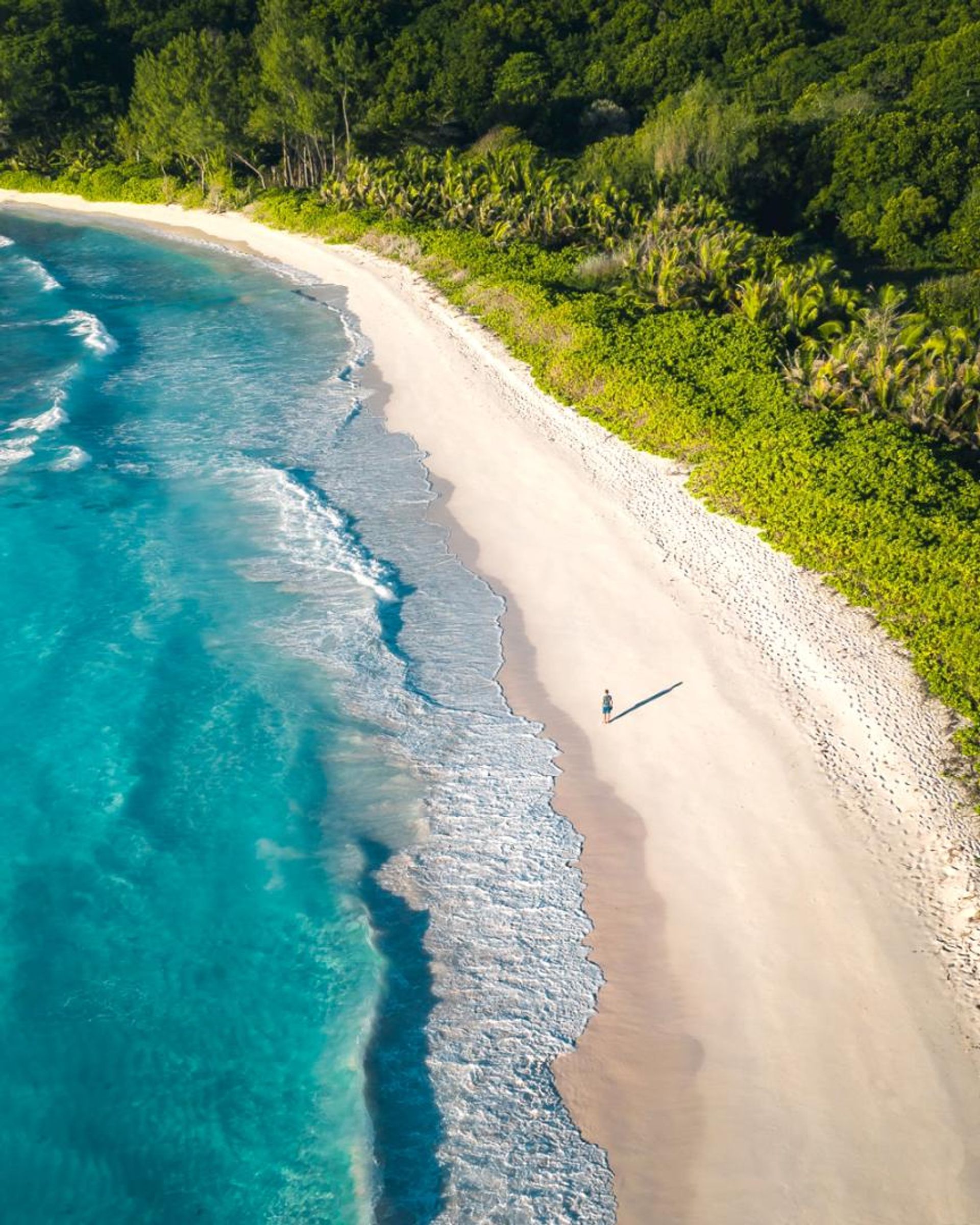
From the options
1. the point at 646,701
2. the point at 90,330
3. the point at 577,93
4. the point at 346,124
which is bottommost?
the point at 646,701

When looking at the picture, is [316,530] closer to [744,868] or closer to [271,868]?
[271,868]

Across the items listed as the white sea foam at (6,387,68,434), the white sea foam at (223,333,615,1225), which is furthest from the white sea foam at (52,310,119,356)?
the white sea foam at (223,333,615,1225)

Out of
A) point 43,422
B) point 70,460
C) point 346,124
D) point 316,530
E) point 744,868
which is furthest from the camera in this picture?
point 346,124

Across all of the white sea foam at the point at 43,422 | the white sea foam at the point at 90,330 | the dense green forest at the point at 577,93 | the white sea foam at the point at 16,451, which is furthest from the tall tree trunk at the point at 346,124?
the white sea foam at the point at 16,451

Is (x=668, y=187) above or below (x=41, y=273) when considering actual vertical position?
above

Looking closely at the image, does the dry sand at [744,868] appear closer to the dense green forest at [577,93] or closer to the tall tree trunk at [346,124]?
the dense green forest at [577,93]

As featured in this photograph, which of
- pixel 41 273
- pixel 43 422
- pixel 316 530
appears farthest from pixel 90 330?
pixel 316 530

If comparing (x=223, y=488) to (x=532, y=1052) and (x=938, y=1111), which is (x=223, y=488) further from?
(x=938, y=1111)

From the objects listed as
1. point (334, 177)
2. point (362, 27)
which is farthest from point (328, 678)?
point (362, 27)
